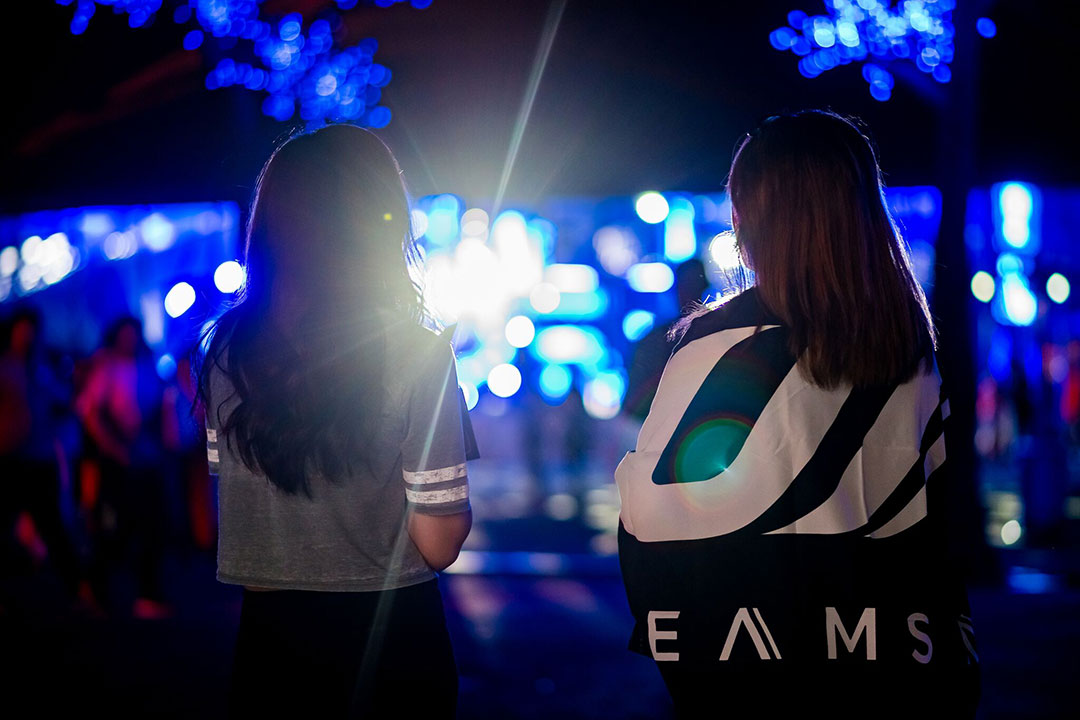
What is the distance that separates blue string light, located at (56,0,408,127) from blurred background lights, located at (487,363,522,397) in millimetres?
10460

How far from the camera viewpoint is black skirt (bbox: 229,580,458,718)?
186 centimetres

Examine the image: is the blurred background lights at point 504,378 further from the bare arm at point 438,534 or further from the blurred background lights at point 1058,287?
the bare arm at point 438,534

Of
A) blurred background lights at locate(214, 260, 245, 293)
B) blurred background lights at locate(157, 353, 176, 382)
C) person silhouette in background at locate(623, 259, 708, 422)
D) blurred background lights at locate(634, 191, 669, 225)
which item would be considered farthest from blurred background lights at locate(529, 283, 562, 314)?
Answer: person silhouette in background at locate(623, 259, 708, 422)

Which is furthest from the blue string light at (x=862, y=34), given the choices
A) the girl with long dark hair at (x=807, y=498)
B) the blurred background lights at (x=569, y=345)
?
the blurred background lights at (x=569, y=345)

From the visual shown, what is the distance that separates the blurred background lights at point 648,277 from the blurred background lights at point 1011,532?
8.44 metres

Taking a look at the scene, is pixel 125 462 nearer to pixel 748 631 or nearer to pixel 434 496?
pixel 434 496

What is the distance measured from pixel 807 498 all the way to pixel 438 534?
698 mm

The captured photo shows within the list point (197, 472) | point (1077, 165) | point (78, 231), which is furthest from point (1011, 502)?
point (78, 231)

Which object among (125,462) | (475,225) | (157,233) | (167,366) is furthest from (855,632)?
(157,233)

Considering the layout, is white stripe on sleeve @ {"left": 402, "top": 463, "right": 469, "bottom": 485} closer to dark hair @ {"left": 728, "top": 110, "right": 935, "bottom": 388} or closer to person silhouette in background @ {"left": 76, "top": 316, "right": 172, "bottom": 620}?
dark hair @ {"left": 728, "top": 110, "right": 935, "bottom": 388}

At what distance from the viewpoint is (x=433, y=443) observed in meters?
1.85

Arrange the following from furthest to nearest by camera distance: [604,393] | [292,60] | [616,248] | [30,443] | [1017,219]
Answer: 1. [1017,219]
2. [616,248]
3. [604,393]
4. [292,60]
5. [30,443]

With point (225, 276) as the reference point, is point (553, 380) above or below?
below

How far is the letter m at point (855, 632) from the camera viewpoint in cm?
171
